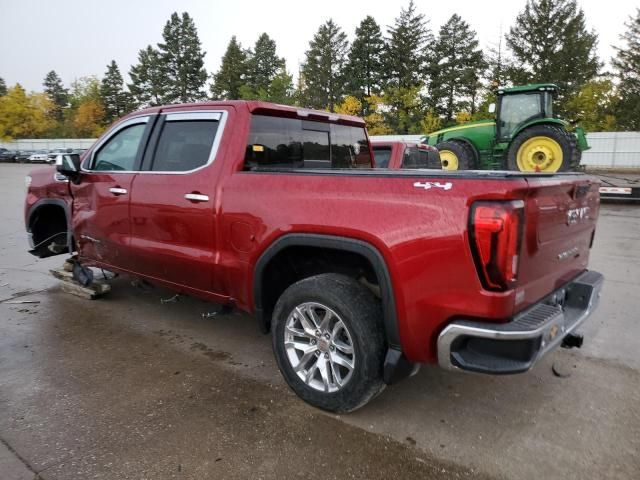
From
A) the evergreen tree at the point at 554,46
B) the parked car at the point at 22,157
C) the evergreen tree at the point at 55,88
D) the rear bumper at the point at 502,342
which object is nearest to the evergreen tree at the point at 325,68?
the evergreen tree at the point at 554,46

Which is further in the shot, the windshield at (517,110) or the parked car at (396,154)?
the windshield at (517,110)

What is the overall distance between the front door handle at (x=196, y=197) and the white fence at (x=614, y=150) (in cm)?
2455

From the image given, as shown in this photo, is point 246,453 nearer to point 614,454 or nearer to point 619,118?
point 614,454

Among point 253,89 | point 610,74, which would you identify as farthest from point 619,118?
point 253,89

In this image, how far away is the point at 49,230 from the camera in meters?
5.63

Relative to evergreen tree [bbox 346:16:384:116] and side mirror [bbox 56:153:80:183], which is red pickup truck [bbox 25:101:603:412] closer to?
side mirror [bbox 56:153:80:183]

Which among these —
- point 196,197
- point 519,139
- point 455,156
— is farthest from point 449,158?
point 196,197

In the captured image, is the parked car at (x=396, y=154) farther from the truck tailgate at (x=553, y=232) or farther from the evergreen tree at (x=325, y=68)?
the evergreen tree at (x=325, y=68)

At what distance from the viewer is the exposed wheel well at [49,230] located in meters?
5.38

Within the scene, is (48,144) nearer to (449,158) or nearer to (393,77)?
(393,77)

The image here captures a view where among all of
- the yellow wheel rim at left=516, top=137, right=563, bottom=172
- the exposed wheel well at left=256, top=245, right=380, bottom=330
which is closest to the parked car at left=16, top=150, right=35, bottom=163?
the yellow wheel rim at left=516, top=137, right=563, bottom=172

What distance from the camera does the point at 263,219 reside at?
10.1 ft

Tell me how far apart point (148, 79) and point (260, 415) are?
72696 mm

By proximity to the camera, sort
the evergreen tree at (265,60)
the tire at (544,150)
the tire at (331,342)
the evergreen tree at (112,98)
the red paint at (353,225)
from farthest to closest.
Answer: the evergreen tree at (112,98) < the evergreen tree at (265,60) < the tire at (544,150) < the tire at (331,342) < the red paint at (353,225)
